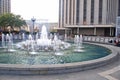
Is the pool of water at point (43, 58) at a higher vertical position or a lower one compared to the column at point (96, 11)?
lower

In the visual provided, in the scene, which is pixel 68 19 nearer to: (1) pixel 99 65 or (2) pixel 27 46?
(2) pixel 27 46

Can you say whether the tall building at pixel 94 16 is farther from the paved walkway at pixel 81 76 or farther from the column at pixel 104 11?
the paved walkway at pixel 81 76

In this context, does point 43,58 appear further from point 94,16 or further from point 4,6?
point 4,6

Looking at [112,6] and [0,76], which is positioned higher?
[112,6]

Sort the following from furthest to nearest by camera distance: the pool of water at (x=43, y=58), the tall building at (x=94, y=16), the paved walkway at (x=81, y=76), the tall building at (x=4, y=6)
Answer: the tall building at (x=4, y=6)
the tall building at (x=94, y=16)
the pool of water at (x=43, y=58)
the paved walkway at (x=81, y=76)

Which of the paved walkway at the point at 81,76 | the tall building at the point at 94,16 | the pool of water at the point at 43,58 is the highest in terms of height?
the tall building at the point at 94,16

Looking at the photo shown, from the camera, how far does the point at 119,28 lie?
3850cm

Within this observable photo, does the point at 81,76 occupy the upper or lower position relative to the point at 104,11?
lower

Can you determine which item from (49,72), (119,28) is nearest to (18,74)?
(49,72)

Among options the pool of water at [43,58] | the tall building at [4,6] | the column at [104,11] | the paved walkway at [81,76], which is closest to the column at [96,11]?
the column at [104,11]

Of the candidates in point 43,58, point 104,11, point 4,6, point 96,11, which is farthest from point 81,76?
point 4,6

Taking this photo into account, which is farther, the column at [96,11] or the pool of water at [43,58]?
the column at [96,11]

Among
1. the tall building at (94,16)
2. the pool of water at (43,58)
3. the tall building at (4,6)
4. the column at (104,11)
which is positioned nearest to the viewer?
the pool of water at (43,58)

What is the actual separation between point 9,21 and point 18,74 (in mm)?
51368
